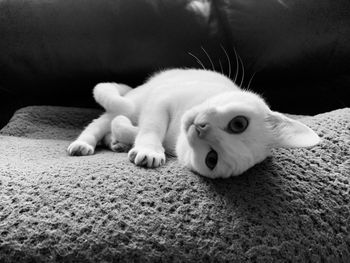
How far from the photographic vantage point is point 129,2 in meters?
1.46

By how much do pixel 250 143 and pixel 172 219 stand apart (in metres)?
0.25

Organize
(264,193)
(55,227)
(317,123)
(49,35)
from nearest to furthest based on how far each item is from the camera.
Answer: (55,227)
(264,193)
(317,123)
(49,35)

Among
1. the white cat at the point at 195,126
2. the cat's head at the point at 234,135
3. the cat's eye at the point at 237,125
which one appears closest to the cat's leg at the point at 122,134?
the white cat at the point at 195,126

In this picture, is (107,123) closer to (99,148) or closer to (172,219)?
(99,148)

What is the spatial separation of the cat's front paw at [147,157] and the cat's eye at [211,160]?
0.14m

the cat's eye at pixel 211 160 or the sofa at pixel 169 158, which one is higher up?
the cat's eye at pixel 211 160

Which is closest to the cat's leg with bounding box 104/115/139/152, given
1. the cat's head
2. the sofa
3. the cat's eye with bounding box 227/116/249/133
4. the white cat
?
the white cat

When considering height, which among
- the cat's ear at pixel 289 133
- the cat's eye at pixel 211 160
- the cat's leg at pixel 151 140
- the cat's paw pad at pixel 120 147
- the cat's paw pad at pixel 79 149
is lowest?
the cat's paw pad at pixel 120 147

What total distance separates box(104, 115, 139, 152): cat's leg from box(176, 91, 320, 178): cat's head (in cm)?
29

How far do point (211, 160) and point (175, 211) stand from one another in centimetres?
15

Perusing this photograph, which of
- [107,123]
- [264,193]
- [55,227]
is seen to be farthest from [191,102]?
[55,227]

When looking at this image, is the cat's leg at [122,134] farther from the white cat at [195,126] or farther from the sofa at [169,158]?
the sofa at [169,158]

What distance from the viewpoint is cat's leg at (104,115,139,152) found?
1211 mm

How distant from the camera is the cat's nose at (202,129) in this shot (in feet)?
2.82
